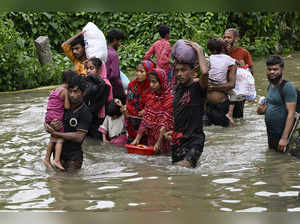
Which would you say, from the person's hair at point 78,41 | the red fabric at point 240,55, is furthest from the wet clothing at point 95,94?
the red fabric at point 240,55

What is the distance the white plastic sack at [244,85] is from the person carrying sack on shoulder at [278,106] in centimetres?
188

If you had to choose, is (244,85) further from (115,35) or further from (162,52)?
(162,52)

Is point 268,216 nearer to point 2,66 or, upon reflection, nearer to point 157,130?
point 157,130

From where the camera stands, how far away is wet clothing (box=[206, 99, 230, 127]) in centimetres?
757

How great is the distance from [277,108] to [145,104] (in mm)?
1644

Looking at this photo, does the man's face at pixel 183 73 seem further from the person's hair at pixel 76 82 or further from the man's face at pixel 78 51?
the man's face at pixel 78 51

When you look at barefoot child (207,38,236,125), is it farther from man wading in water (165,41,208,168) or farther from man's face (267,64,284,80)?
man wading in water (165,41,208,168)

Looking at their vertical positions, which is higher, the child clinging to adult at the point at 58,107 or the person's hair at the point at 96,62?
the person's hair at the point at 96,62

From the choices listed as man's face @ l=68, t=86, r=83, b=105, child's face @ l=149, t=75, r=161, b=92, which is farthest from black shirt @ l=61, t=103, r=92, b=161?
child's face @ l=149, t=75, r=161, b=92

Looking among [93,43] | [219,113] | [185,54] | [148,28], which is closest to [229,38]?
[219,113]

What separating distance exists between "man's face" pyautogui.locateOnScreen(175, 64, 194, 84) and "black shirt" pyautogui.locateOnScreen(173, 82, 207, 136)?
0.07 meters

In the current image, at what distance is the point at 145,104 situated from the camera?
20.9 ft

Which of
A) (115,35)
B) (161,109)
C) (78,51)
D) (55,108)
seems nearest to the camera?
(55,108)

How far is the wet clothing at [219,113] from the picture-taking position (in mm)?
7574
